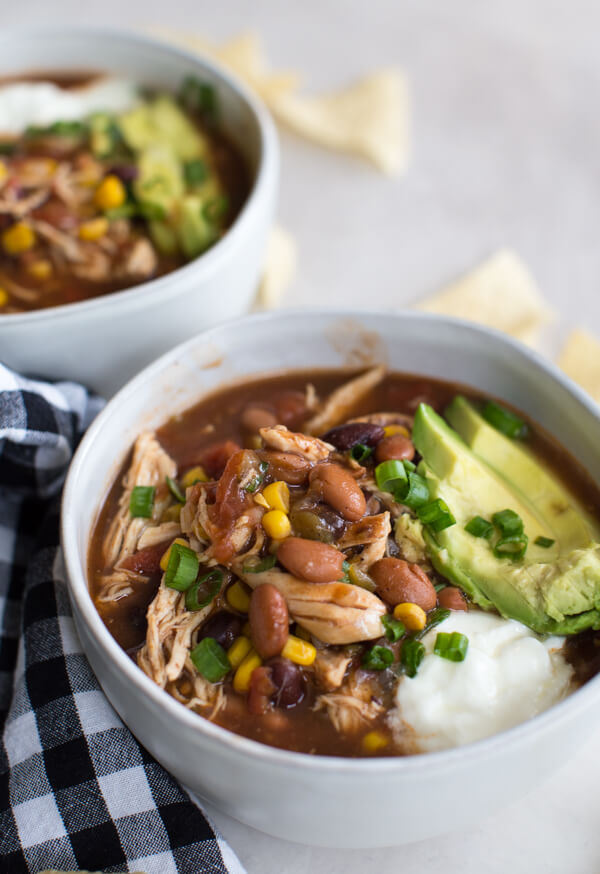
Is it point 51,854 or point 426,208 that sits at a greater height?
point 426,208

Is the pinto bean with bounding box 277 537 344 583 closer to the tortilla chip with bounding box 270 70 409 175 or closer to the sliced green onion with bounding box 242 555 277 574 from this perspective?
the sliced green onion with bounding box 242 555 277 574

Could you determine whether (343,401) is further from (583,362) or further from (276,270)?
(276,270)

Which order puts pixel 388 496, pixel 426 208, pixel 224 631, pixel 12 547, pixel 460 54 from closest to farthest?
pixel 224 631 → pixel 388 496 → pixel 12 547 → pixel 426 208 → pixel 460 54

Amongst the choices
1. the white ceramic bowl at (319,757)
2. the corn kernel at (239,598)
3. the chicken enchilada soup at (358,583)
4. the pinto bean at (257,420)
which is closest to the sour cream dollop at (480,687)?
the chicken enchilada soup at (358,583)

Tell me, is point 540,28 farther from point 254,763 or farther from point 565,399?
point 254,763

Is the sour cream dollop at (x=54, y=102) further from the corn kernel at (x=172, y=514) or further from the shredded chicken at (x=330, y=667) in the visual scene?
the shredded chicken at (x=330, y=667)

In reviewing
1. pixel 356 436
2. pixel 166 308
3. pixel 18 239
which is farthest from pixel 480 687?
pixel 18 239

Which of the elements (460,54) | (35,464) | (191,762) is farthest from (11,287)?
(460,54)
